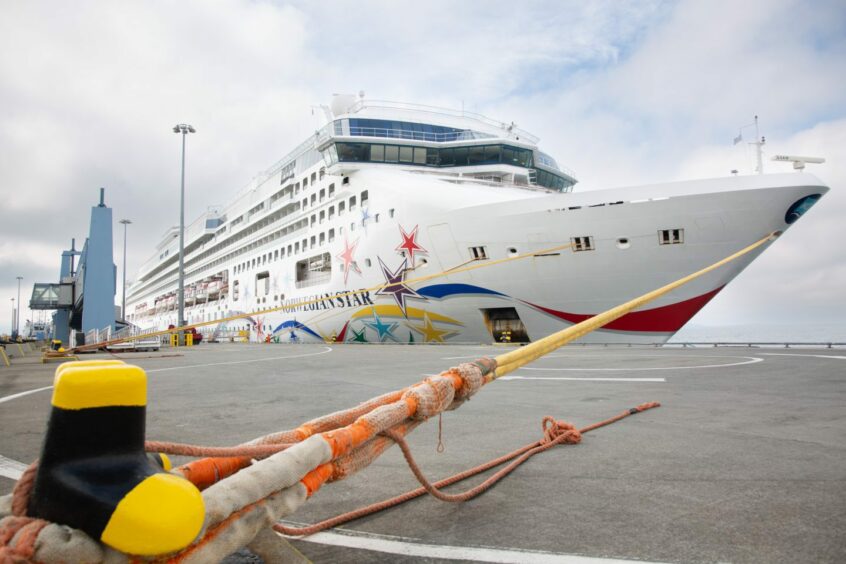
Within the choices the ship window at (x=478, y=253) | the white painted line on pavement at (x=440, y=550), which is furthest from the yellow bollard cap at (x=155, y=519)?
the ship window at (x=478, y=253)

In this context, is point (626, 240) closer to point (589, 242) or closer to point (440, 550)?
point (589, 242)

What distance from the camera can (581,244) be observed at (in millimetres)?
14625

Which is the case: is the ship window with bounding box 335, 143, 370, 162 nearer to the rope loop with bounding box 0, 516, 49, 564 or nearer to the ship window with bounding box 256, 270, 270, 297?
the ship window with bounding box 256, 270, 270, 297

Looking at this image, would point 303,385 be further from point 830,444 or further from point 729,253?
point 729,253

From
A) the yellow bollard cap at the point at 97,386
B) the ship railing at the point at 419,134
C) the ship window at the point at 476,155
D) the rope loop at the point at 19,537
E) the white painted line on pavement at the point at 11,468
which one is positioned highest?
the ship railing at the point at 419,134

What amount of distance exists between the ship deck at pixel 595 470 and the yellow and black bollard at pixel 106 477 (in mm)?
953

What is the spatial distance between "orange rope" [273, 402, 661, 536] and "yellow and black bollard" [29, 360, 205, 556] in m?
0.98

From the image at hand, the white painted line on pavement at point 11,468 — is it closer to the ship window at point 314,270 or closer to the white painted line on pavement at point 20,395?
the white painted line on pavement at point 20,395

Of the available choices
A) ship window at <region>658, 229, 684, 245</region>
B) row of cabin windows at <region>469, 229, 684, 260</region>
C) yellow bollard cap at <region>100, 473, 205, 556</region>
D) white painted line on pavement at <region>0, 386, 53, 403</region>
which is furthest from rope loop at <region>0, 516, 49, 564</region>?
ship window at <region>658, 229, 684, 245</region>

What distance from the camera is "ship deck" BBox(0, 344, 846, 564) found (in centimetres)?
207

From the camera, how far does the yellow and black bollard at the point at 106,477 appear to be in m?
1.13

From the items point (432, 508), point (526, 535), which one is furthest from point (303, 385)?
point (526, 535)

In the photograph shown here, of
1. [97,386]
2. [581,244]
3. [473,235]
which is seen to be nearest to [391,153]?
[473,235]

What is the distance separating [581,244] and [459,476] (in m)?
12.7
